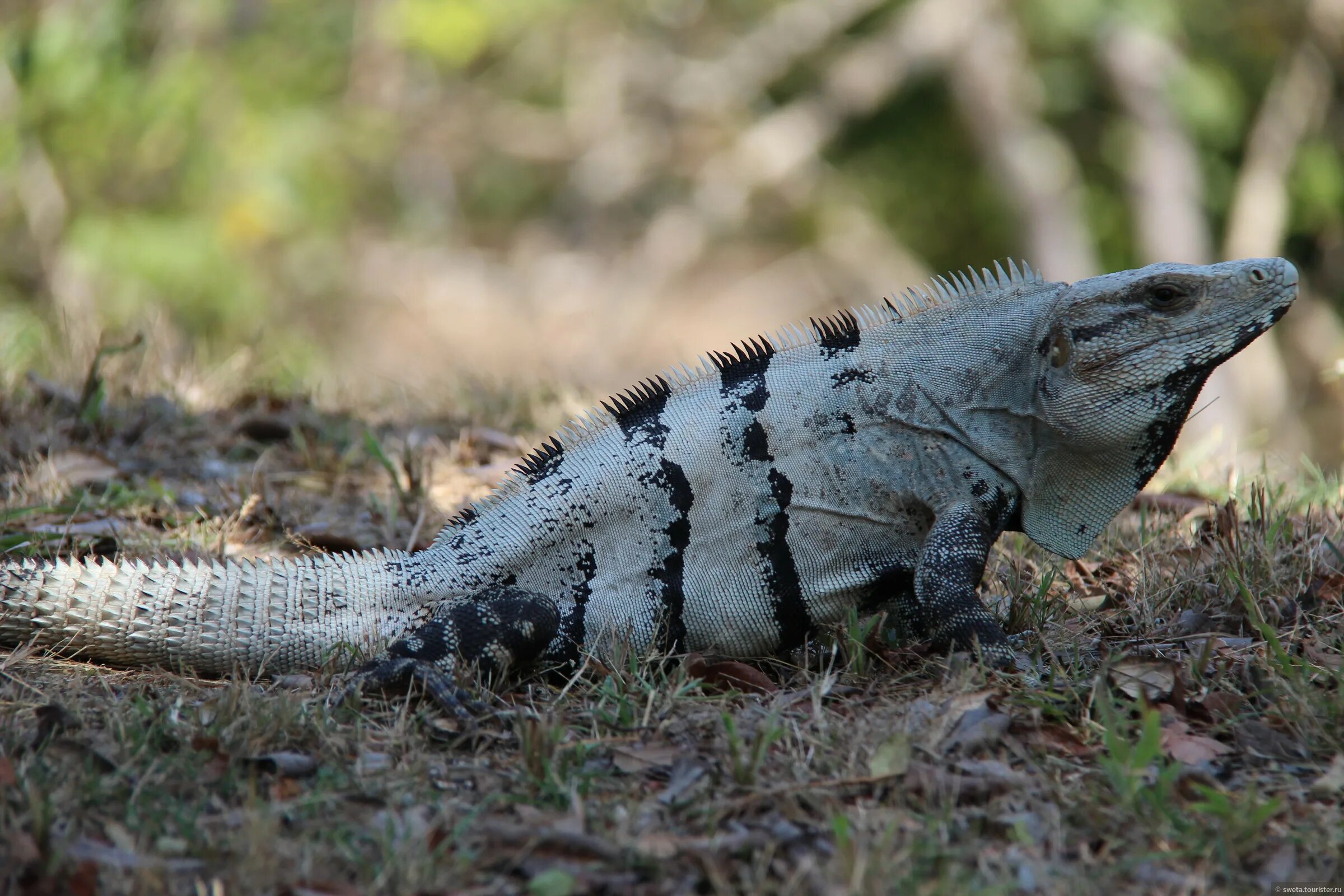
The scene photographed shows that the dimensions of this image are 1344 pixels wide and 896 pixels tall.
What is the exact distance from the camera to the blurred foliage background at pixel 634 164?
10289 millimetres

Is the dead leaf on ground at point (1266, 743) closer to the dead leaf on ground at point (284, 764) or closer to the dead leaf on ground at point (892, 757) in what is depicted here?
the dead leaf on ground at point (892, 757)

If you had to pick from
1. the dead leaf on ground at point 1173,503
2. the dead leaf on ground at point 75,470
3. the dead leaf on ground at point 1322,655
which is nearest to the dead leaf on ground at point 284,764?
the dead leaf on ground at point 75,470

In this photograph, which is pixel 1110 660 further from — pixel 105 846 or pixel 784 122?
pixel 784 122

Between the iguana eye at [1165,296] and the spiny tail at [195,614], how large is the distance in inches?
93.2

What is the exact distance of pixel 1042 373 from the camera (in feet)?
12.3

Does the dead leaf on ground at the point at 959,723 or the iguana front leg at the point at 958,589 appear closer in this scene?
the dead leaf on ground at the point at 959,723

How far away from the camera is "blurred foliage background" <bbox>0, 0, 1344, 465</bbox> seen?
10289 mm

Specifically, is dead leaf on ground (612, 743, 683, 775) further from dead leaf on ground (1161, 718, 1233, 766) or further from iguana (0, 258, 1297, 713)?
dead leaf on ground (1161, 718, 1233, 766)

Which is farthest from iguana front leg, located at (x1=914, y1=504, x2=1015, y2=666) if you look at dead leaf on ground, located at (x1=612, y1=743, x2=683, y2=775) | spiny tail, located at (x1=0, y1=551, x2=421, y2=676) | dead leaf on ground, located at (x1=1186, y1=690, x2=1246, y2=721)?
spiny tail, located at (x1=0, y1=551, x2=421, y2=676)

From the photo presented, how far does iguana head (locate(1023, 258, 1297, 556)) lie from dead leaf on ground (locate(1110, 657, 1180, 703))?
1.93 feet

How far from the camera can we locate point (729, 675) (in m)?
3.48

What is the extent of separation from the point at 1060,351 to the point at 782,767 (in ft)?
5.30

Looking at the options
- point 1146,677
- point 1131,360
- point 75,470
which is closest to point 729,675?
point 1146,677

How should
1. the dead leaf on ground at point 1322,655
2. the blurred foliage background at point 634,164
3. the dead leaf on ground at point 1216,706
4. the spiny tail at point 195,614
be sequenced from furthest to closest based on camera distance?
the blurred foliage background at point 634,164 → the spiny tail at point 195,614 → the dead leaf on ground at point 1322,655 → the dead leaf on ground at point 1216,706
